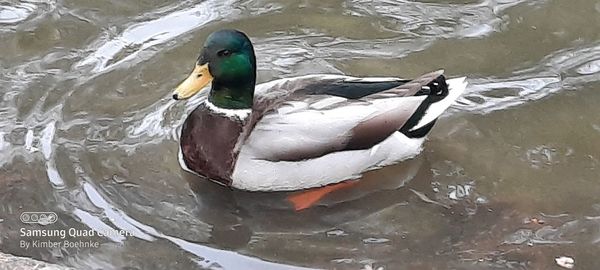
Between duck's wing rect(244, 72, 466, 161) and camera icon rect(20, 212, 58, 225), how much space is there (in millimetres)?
917

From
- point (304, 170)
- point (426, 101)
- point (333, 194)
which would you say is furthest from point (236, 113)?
point (426, 101)

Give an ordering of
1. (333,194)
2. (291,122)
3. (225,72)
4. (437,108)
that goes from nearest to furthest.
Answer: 1. (291,122)
2. (225,72)
3. (333,194)
4. (437,108)

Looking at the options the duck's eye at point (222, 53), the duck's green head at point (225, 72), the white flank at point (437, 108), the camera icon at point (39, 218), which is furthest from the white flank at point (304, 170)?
the camera icon at point (39, 218)

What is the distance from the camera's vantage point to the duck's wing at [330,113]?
4.91 m

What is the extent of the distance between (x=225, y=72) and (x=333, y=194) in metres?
0.76

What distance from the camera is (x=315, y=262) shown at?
466 cm

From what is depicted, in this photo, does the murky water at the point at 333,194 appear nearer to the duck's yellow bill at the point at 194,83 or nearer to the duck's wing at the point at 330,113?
the duck's wing at the point at 330,113

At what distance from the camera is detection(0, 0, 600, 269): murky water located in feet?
15.7

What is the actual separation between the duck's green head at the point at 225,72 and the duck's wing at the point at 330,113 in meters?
0.10

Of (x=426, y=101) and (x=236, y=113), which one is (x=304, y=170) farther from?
(x=426, y=101)

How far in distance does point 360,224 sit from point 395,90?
65 centimetres

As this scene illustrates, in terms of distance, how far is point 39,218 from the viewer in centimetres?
491

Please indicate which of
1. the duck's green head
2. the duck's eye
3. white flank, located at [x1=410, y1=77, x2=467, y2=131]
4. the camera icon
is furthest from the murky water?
the duck's eye

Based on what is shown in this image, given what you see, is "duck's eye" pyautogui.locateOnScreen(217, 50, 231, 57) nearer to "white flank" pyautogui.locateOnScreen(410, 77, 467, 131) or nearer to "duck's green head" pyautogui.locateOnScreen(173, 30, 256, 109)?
Result: "duck's green head" pyautogui.locateOnScreen(173, 30, 256, 109)
